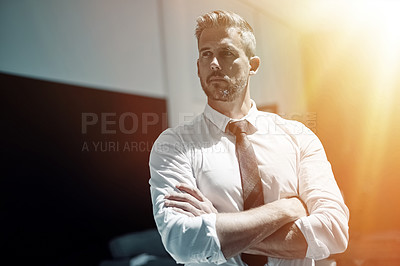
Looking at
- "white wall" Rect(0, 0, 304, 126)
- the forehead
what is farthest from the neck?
"white wall" Rect(0, 0, 304, 126)

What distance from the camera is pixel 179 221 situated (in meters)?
1.09

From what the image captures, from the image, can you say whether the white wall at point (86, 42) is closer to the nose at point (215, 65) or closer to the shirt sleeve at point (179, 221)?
the nose at point (215, 65)

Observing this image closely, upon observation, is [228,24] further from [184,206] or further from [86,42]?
[86,42]

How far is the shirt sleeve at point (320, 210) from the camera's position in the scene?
3.84 feet

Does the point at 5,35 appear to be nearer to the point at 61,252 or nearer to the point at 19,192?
the point at 19,192

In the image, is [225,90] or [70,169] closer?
[225,90]

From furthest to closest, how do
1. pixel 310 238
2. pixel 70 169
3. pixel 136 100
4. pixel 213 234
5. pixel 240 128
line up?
1. pixel 136 100
2. pixel 70 169
3. pixel 240 128
4. pixel 310 238
5. pixel 213 234

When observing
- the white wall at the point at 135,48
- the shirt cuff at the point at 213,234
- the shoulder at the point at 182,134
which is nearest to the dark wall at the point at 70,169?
Answer: the white wall at the point at 135,48

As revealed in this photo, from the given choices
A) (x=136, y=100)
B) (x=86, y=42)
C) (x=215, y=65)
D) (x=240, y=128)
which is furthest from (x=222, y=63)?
(x=86, y=42)

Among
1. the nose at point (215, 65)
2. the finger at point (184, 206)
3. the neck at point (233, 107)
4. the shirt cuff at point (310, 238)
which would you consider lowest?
the shirt cuff at point (310, 238)

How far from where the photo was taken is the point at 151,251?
257cm

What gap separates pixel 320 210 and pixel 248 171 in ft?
0.96

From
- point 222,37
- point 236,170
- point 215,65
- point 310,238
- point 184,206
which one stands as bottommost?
point 310,238

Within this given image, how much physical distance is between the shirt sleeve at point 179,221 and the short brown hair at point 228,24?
515 millimetres
